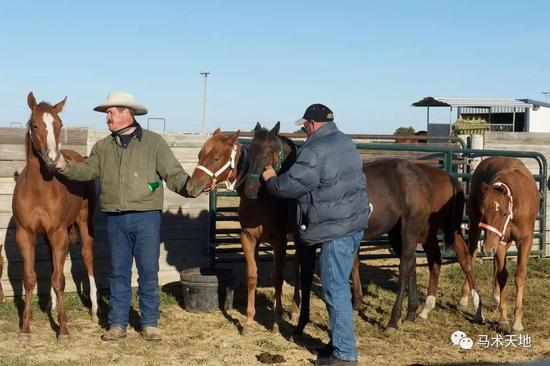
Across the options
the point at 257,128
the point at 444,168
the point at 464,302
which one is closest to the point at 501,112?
the point at 444,168

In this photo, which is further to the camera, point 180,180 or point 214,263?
point 214,263

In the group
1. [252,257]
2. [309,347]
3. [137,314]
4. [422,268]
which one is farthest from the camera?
[422,268]

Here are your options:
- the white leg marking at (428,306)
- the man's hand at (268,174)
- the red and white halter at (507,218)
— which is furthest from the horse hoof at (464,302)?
the man's hand at (268,174)

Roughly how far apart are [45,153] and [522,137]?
25.3 ft

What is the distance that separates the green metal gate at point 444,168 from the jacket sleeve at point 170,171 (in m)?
2.06

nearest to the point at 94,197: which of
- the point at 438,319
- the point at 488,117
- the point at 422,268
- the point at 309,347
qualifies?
the point at 309,347

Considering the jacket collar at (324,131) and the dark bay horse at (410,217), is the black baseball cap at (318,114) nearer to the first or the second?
the jacket collar at (324,131)

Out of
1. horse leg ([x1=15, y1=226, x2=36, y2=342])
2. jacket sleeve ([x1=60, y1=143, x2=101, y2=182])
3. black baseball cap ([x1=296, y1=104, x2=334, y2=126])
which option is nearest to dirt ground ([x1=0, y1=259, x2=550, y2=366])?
horse leg ([x1=15, y1=226, x2=36, y2=342])

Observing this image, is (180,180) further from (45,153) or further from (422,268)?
(422,268)

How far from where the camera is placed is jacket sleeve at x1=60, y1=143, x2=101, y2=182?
5926mm

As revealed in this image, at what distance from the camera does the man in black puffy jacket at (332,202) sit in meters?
5.05

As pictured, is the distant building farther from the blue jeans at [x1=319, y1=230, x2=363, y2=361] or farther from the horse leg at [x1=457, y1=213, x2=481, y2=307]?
the blue jeans at [x1=319, y1=230, x2=363, y2=361]

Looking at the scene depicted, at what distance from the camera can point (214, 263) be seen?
27.1 feet

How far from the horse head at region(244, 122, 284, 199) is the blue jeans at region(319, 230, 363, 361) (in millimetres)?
896
